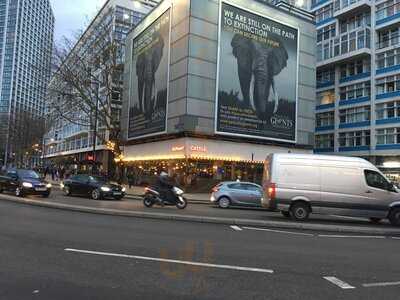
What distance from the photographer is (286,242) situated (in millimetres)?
10602

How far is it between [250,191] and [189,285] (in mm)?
16790

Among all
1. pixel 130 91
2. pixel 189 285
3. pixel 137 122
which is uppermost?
pixel 130 91

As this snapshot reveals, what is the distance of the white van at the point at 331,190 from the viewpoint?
16453 millimetres

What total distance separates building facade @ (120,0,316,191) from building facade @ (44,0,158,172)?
13.8ft

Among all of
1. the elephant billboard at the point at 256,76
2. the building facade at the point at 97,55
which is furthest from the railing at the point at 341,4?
the building facade at the point at 97,55

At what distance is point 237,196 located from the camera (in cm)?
2288

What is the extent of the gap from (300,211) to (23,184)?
14004 mm

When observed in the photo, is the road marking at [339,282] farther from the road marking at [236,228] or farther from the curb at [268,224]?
the curb at [268,224]

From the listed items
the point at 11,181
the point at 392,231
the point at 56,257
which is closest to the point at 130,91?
the point at 11,181

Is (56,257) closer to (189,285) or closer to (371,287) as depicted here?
(189,285)

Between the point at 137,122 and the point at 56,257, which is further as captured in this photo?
the point at 137,122

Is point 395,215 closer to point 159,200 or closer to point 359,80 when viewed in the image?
point 159,200

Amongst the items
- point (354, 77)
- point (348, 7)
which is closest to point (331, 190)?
point (354, 77)

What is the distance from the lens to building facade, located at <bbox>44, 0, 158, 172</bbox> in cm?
4638
